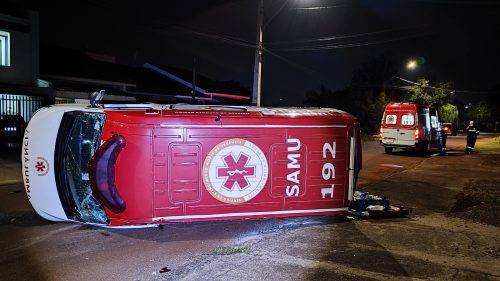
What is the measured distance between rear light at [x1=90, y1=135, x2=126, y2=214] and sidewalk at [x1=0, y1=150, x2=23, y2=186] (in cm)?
647

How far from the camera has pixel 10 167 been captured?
13016 mm

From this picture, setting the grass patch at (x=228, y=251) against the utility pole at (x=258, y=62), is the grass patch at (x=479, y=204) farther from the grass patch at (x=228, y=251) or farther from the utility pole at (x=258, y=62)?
the utility pole at (x=258, y=62)

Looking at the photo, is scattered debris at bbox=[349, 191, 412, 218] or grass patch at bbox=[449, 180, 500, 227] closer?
scattered debris at bbox=[349, 191, 412, 218]

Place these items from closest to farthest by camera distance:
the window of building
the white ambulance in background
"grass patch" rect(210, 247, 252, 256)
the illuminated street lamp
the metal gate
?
1. "grass patch" rect(210, 247, 252, 256)
2. the metal gate
3. the window of building
4. the white ambulance in background
5. the illuminated street lamp

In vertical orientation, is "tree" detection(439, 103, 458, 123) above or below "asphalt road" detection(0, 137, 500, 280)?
above

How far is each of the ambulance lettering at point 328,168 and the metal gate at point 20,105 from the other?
48.7ft

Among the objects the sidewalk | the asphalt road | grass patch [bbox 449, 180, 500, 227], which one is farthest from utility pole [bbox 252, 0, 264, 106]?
the asphalt road

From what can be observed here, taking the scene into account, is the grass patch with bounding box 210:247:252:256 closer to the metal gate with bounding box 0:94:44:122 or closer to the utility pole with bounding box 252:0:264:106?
the utility pole with bounding box 252:0:264:106

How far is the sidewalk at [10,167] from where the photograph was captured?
1123 centimetres

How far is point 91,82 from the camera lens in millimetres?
24359

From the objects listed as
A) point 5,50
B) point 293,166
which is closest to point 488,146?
point 293,166

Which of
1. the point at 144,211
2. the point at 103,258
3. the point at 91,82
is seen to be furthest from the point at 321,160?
the point at 91,82

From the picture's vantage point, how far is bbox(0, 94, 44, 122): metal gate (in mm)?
17812

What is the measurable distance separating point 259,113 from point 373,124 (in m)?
38.2
